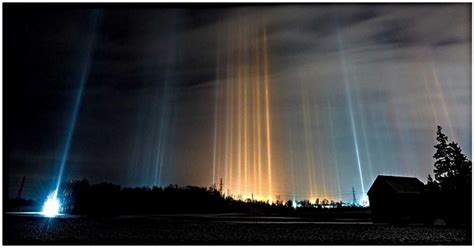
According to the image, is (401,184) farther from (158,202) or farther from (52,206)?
(52,206)

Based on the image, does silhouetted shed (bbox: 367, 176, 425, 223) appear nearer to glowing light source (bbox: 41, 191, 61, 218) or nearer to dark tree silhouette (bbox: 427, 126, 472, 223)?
dark tree silhouette (bbox: 427, 126, 472, 223)

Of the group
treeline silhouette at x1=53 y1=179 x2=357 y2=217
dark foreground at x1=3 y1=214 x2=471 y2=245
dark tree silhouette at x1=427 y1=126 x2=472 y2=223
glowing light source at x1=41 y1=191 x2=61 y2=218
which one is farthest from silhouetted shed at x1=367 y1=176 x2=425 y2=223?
glowing light source at x1=41 y1=191 x2=61 y2=218

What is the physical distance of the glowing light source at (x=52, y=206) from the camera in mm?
5316

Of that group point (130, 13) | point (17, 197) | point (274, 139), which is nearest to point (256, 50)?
point (274, 139)

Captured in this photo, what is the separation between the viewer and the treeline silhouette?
575 centimetres

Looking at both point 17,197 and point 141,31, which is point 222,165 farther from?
point 17,197

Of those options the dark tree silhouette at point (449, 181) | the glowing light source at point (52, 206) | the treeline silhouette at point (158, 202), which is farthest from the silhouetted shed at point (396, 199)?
the glowing light source at point (52, 206)

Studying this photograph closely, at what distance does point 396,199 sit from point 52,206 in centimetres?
529

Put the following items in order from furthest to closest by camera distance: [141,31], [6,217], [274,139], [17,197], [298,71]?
[274,139] < [298,71] < [141,31] < [17,197] < [6,217]

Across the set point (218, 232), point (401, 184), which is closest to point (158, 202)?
point (218, 232)

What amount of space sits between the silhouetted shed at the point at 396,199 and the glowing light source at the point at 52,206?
445 cm

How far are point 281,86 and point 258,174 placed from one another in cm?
140

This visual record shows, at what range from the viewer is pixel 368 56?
5.10 metres

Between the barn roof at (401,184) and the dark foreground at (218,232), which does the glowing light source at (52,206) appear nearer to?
the dark foreground at (218,232)
